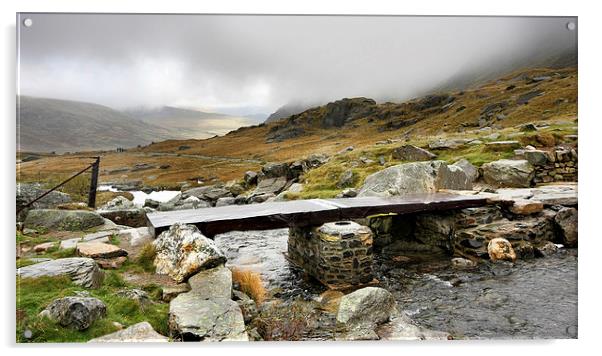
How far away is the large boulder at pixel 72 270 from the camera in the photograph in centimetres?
437

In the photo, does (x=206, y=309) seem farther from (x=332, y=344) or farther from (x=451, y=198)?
(x=451, y=198)

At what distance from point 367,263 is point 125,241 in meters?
3.87

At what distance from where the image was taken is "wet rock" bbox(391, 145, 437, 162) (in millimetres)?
9064

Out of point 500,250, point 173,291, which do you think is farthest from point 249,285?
point 500,250

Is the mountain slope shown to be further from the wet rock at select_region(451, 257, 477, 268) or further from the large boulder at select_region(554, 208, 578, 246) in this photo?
the large boulder at select_region(554, 208, 578, 246)

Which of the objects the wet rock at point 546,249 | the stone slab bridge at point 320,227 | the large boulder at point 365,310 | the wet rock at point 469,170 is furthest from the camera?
the wet rock at point 469,170

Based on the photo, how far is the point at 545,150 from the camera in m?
8.21

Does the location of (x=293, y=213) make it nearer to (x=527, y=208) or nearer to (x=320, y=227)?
(x=320, y=227)

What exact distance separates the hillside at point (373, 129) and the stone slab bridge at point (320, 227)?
1193mm

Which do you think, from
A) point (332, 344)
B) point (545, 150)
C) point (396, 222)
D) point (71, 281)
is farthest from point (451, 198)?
point (71, 281)

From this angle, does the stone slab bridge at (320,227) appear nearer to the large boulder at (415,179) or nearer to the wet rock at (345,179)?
the large boulder at (415,179)

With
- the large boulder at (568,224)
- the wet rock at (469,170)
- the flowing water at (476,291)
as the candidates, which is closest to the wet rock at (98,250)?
the flowing water at (476,291)

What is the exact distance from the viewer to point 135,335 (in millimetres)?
4043

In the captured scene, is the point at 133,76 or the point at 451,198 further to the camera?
the point at 451,198
